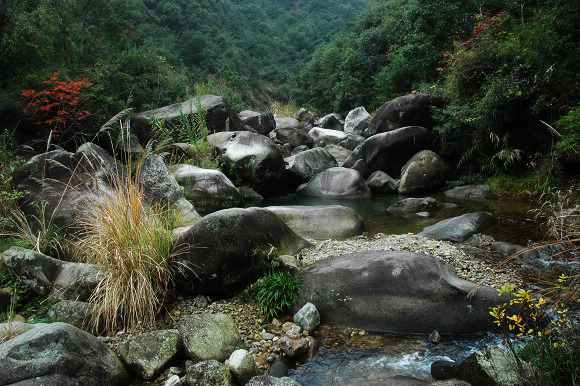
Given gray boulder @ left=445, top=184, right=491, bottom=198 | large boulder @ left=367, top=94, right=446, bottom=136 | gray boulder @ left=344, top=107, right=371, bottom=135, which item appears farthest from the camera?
gray boulder @ left=344, top=107, right=371, bottom=135

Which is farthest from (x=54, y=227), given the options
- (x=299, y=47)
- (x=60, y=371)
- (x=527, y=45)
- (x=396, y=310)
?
(x=299, y=47)

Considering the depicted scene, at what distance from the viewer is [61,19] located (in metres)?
11.2

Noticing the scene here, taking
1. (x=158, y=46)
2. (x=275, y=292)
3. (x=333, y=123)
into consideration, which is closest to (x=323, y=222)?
(x=275, y=292)

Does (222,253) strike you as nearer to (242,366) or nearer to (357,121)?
(242,366)

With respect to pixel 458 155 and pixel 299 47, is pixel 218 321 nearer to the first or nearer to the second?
pixel 458 155

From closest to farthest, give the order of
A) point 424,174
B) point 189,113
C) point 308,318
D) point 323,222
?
point 308,318 → point 323,222 → point 424,174 → point 189,113

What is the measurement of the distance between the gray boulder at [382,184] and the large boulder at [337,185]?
0.32 meters

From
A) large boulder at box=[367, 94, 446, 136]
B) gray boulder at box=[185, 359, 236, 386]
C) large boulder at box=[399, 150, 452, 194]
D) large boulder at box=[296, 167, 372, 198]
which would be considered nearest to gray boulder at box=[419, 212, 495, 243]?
large boulder at box=[399, 150, 452, 194]

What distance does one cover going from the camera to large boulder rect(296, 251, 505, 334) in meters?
3.11

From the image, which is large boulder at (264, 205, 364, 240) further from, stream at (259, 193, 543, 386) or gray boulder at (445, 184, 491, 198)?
gray boulder at (445, 184, 491, 198)

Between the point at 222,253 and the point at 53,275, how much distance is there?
1.68 m

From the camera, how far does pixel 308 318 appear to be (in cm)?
324

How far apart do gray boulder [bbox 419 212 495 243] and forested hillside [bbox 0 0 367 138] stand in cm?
458

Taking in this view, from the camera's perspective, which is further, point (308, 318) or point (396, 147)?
point (396, 147)
